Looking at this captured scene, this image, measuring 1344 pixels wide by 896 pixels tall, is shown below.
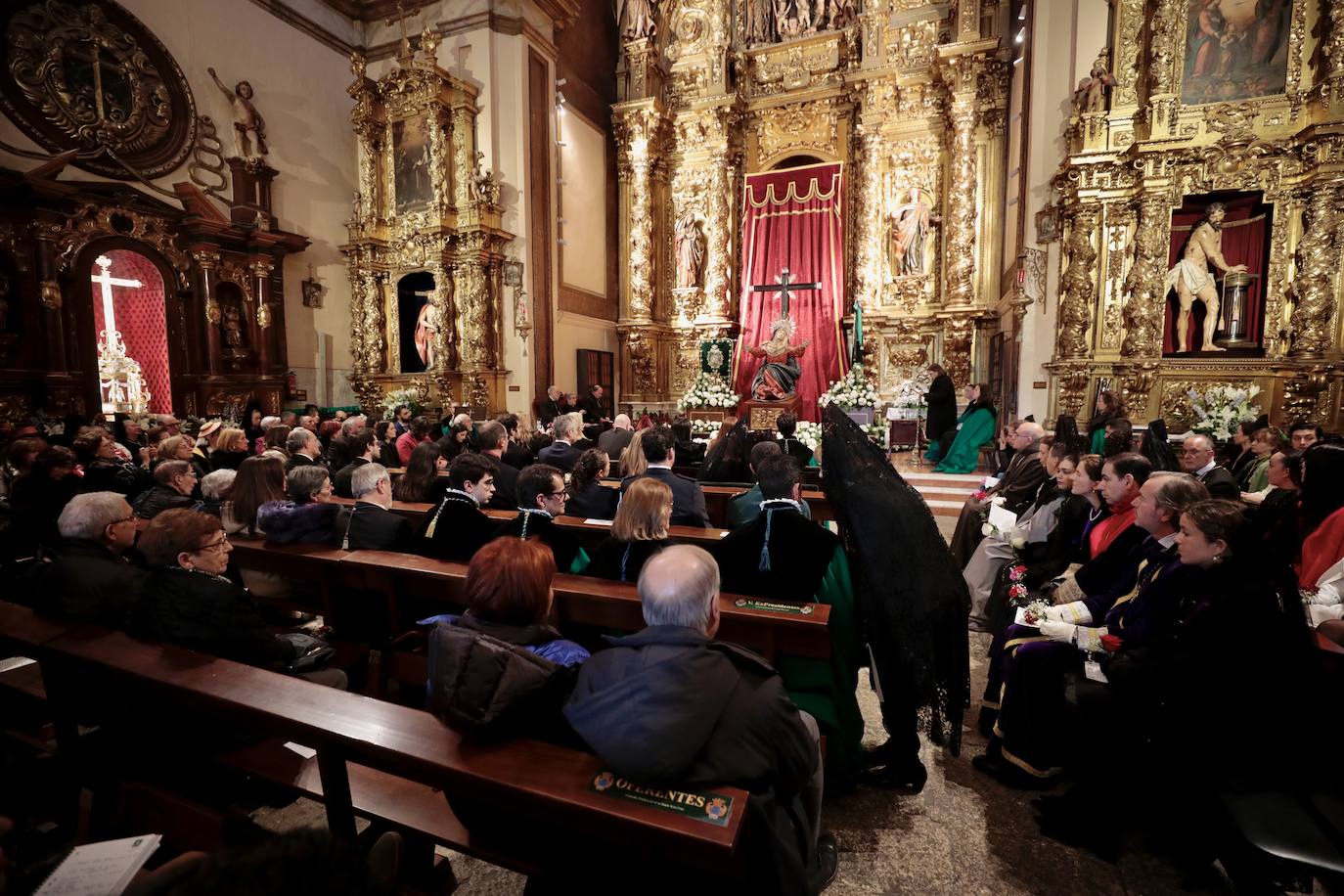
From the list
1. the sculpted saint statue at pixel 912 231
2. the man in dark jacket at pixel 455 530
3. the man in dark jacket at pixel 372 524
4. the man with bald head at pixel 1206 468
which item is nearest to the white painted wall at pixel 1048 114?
the sculpted saint statue at pixel 912 231

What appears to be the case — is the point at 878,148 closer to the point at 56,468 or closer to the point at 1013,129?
the point at 1013,129

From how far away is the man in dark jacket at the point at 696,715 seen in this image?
1355 millimetres

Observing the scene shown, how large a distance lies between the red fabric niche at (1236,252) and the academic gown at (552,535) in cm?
905

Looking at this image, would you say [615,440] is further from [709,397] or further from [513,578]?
[709,397]

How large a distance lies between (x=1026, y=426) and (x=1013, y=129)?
826cm

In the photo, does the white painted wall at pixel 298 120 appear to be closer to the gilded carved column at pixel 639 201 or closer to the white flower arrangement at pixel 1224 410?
the gilded carved column at pixel 639 201

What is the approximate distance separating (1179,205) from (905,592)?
28.9 ft

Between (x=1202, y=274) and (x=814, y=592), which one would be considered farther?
(x=1202, y=274)

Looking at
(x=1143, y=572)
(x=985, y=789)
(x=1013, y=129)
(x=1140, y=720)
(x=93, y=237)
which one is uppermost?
(x=1013, y=129)

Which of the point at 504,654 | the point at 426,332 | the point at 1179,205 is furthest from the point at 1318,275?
the point at 426,332

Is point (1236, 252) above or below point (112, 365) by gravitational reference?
above

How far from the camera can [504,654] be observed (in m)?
1.49

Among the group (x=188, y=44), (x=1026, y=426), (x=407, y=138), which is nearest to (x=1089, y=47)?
(x=1026, y=426)

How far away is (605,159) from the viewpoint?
1428cm
